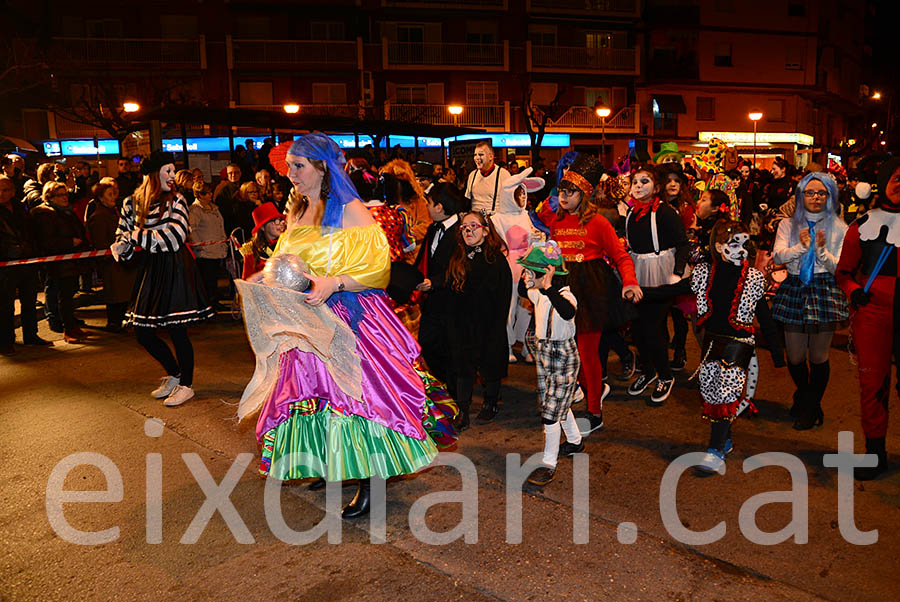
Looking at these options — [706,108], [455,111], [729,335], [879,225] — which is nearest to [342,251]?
[729,335]

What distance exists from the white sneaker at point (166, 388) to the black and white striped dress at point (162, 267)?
0.69 m

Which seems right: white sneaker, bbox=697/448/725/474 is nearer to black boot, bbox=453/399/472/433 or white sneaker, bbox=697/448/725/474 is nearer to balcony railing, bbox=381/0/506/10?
black boot, bbox=453/399/472/433

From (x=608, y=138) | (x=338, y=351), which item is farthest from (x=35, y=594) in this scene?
(x=608, y=138)

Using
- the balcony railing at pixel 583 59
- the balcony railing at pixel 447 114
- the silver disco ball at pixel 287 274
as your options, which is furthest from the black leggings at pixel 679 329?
the balcony railing at pixel 583 59

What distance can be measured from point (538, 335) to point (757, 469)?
1.72 metres

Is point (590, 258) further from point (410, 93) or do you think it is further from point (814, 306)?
point (410, 93)

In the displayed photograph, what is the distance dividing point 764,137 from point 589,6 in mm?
13371

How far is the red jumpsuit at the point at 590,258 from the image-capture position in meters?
5.49

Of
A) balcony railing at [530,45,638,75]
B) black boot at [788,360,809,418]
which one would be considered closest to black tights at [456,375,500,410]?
black boot at [788,360,809,418]

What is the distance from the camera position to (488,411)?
598 centimetres

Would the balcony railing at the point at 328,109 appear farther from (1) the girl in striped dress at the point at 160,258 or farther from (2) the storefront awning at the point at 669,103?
(1) the girl in striped dress at the point at 160,258

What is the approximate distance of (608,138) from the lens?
126 feet

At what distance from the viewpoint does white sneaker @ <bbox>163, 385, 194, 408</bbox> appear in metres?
6.48

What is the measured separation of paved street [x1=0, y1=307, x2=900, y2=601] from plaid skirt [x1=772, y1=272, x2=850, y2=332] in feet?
2.82
